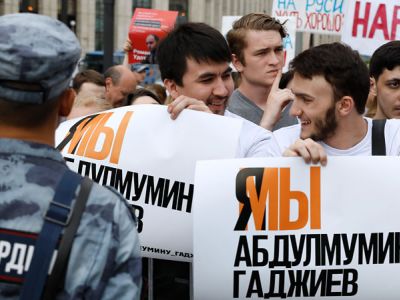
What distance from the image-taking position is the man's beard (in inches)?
119

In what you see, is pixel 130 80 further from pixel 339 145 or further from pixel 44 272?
pixel 44 272

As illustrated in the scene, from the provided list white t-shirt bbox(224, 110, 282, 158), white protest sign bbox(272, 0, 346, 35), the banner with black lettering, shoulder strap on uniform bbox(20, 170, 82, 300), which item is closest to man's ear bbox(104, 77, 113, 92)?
white protest sign bbox(272, 0, 346, 35)

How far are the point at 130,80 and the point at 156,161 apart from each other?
5397 millimetres

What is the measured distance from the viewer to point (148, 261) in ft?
10.5

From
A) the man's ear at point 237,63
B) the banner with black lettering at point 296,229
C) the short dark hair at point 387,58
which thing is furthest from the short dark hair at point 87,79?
the banner with black lettering at point 296,229

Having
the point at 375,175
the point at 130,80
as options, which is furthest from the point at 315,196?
the point at 130,80

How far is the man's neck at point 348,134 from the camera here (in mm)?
3045

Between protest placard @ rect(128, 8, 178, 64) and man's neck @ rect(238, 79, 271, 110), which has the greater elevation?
man's neck @ rect(238, 79, 271, 110)

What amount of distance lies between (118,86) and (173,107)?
5.20 meters

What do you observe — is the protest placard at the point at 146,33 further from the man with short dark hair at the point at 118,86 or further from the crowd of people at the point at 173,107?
the crowd of people at the point at 173,107

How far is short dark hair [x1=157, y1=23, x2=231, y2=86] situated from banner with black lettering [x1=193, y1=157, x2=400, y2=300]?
733 mm

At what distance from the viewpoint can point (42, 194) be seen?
1.76 m

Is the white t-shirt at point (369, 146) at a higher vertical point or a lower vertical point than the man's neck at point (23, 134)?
lower

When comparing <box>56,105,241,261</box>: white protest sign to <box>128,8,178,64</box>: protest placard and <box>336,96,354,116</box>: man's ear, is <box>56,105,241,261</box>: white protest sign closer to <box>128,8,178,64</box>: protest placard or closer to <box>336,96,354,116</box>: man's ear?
<box>336,96,354,116</box>: man's ear
